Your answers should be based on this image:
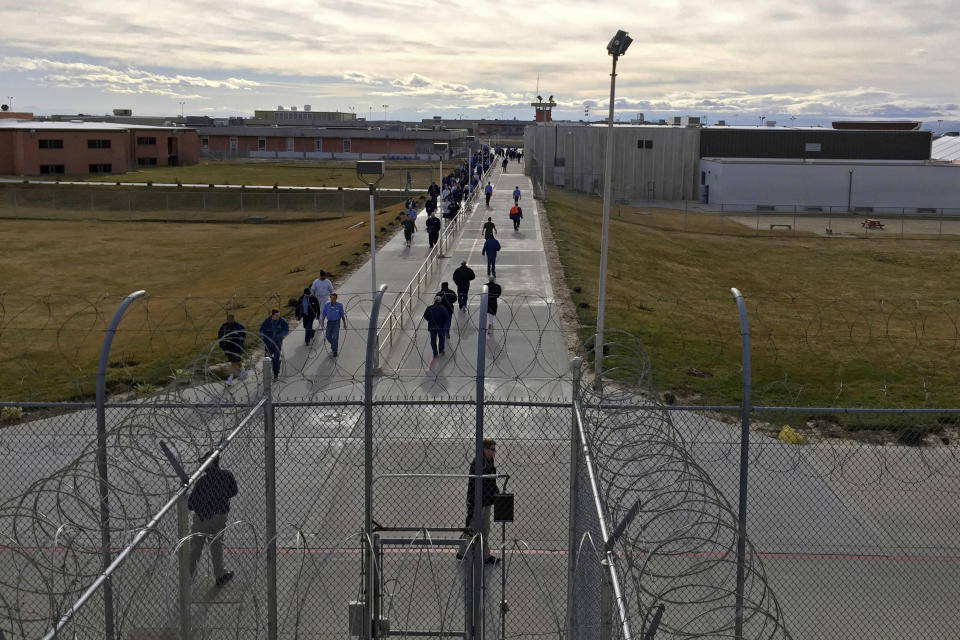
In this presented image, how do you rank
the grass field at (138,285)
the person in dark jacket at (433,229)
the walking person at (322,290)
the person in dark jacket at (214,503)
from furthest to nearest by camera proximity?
1. the person in dark jacket at (433,229)
2. the walking person at (322,290)
3. the grass field at (138,285)
4. the person in dark jacket at (214,503)

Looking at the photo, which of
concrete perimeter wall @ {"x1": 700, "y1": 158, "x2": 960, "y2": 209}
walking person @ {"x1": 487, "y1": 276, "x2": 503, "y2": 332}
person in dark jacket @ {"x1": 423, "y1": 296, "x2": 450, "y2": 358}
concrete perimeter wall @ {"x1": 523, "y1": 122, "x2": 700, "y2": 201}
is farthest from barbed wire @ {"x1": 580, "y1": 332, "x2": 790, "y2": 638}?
concrete perimeter wall @ {"x1": 523, "y1": 122, "x2": 700, "y2": 201}

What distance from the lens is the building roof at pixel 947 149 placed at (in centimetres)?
9343

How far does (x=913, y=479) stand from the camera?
13.2m

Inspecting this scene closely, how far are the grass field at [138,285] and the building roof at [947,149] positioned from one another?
63788mm

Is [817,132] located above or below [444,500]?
above

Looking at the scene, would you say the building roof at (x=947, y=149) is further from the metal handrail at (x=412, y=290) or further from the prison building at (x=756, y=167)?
the metal handrail at (x=412, y=290)

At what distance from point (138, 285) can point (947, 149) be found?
85.9 meters

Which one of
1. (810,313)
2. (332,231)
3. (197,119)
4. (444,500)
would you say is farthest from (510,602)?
(197,119)

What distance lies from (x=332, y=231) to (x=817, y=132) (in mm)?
42682

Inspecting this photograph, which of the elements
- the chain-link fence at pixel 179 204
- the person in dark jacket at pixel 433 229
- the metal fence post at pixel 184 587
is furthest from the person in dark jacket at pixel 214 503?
the chain-link fence at pixel 179 204

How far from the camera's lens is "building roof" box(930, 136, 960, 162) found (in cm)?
9343

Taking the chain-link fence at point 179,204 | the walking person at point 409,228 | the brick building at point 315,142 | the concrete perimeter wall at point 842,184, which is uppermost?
the brick building at point 315,142

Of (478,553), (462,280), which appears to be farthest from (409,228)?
(478,553)

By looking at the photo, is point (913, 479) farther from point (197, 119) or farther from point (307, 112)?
point (307, 112)
